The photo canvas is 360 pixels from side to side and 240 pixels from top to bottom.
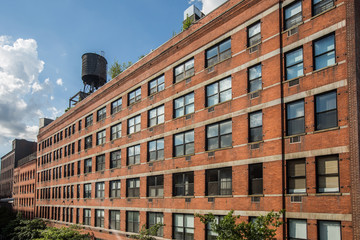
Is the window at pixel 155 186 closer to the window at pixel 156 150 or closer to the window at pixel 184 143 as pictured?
the window at pixel 156 150

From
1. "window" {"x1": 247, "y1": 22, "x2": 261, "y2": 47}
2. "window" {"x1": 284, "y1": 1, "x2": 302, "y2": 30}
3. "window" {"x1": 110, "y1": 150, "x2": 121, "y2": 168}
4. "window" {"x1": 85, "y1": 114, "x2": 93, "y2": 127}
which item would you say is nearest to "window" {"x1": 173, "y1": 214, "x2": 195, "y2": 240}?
"window" {"x1": 110, "y1": 150, "x2": 121, "y2": 168}

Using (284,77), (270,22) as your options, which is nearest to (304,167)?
(284,77)

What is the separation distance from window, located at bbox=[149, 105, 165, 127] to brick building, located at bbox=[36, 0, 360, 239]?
0.31 ft

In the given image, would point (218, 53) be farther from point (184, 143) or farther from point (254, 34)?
point (184, 143)

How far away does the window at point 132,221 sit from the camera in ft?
97.8

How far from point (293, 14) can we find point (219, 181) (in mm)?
11527

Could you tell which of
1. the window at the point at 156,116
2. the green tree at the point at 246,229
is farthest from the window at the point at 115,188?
the green tree at the point at 246,229

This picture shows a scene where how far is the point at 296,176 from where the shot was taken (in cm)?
1808

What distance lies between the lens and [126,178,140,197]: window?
1205 inches

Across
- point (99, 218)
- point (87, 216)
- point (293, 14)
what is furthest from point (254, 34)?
point (87, 216)

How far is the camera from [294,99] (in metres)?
18.6

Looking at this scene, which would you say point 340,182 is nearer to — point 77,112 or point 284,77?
point 284,77

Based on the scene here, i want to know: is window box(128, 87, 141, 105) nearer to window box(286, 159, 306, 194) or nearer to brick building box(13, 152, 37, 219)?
window box(286, 159, 306, 194)

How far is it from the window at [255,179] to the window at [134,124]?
1439 cm
